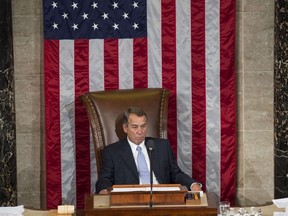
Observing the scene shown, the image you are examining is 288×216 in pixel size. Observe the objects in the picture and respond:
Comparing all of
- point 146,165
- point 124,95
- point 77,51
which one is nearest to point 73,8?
point 77,51

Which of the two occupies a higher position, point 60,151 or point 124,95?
point 124,95

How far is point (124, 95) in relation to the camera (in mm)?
6438

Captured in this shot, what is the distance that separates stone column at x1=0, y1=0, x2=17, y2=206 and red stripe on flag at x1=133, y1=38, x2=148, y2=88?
119cm

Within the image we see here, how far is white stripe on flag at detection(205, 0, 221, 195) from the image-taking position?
6.89 meters

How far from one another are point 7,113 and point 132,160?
1.43 meters

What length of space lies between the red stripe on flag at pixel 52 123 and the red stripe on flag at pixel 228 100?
1614 mm

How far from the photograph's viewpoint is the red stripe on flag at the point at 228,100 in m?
6.89

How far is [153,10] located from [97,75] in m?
0.83

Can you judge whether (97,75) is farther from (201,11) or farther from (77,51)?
(201,11)

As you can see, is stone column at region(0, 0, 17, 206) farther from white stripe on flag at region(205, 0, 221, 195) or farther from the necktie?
white stripe on flag at region(205, 0, 221, 195)

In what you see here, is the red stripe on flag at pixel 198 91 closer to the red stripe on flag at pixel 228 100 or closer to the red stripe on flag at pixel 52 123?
the red stripe on flag at pixel 228 100

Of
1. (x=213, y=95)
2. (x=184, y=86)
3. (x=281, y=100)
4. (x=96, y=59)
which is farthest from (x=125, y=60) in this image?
(x=281, y=100)

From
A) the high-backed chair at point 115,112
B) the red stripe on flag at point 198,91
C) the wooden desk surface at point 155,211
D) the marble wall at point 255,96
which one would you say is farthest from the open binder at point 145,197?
the marble wall at point 255,96

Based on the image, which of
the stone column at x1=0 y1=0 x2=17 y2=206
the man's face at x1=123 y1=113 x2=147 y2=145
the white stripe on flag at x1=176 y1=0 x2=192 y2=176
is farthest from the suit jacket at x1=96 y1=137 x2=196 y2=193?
the stone column at x1=0 y1=0 x2=17 y2=206
